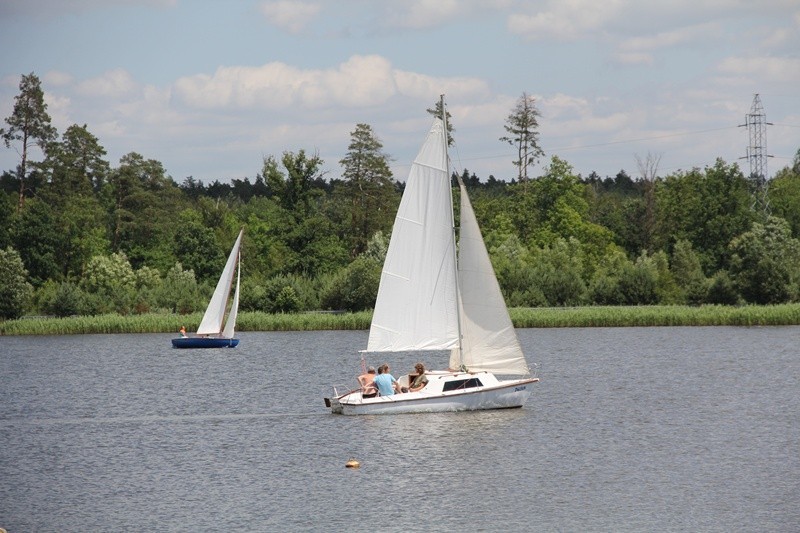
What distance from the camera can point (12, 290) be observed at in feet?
366

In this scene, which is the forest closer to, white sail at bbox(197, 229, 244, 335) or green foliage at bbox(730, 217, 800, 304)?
green foliage at bbox(730, 217, 800, 304)

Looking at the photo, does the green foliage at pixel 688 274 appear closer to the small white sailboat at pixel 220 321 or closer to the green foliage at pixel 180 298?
the small white sailboat at pixel 220 321

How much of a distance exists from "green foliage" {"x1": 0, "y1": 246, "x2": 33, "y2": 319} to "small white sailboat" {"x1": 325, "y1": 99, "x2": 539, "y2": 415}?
7092cm

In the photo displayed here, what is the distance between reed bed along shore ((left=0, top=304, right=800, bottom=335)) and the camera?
326 ft

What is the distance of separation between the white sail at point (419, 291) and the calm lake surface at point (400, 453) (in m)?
3.33

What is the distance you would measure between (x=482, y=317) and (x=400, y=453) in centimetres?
817

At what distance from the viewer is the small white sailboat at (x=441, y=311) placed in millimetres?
48312

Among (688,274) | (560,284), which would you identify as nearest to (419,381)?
(560,284)

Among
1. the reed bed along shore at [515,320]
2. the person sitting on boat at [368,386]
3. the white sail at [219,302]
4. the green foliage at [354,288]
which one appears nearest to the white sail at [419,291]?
the person sitting on boat at [368,386]

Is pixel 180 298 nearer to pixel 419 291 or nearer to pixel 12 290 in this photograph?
pixel 12 290

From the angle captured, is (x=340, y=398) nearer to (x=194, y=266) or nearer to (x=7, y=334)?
(x=7, y=334)

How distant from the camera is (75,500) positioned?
36.2 m

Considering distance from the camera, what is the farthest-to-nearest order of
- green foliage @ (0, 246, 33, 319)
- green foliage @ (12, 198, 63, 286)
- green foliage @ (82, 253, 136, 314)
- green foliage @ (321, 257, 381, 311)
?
green foliage @ (12, 198, 63, 286) → green foliage @ (82, 253, 136, 314) → green foliage @ (0, 246, 33, 319) → green foliage @ (321, 257, 381, 311)

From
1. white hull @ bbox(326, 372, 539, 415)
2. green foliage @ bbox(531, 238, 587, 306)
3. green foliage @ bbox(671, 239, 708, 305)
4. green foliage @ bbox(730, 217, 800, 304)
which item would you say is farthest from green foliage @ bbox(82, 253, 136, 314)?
white hull @ bbox(326, 372, 539, 415)
